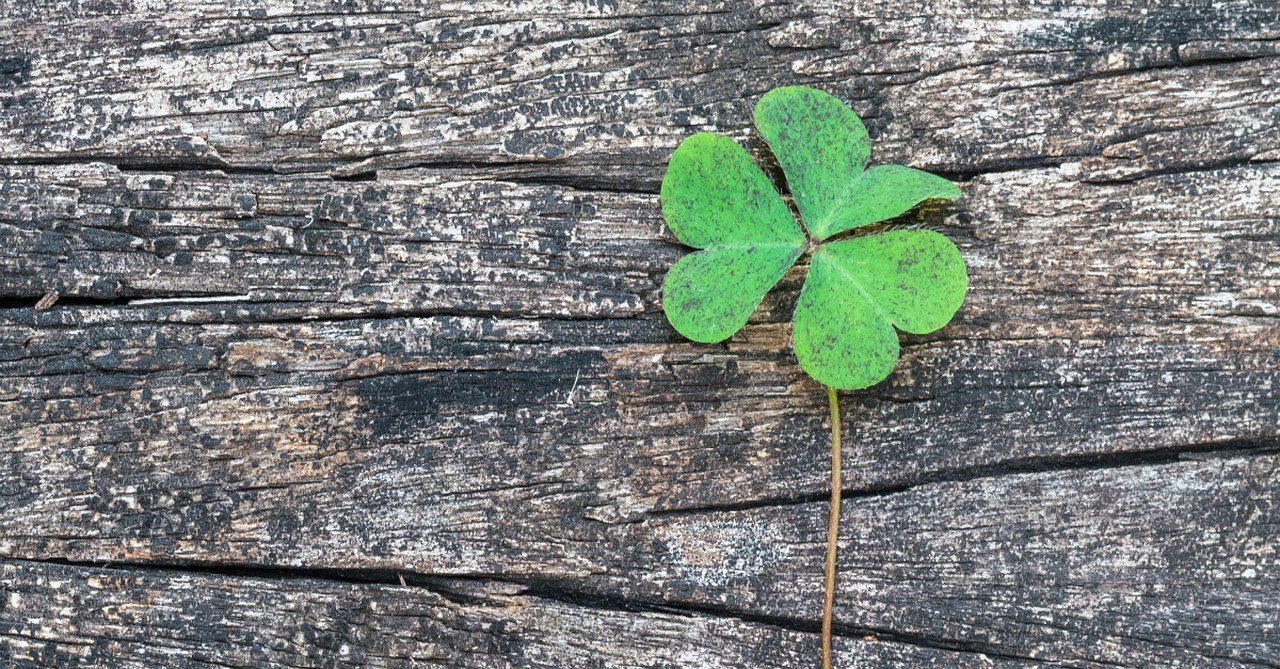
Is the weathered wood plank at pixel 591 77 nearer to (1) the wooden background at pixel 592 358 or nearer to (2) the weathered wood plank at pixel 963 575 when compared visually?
(1) the wooden background at pixel 592 358

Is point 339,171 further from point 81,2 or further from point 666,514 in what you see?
point 666,514

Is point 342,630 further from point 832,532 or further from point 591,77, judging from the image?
point 591,77

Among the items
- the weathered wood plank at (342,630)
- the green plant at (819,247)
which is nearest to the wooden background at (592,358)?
the weathered wood plank at (342,630)

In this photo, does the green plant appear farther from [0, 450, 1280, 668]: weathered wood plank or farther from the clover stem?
[0, 450, 1280, 668]: weathered wood plank

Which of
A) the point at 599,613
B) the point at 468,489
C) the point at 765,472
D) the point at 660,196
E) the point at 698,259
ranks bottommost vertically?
the point at 599,613

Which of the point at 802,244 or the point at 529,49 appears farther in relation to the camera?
the point at 529,49

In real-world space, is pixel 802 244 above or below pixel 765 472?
above

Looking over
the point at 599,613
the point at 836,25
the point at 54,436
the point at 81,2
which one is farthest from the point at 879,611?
the point at 81,2
